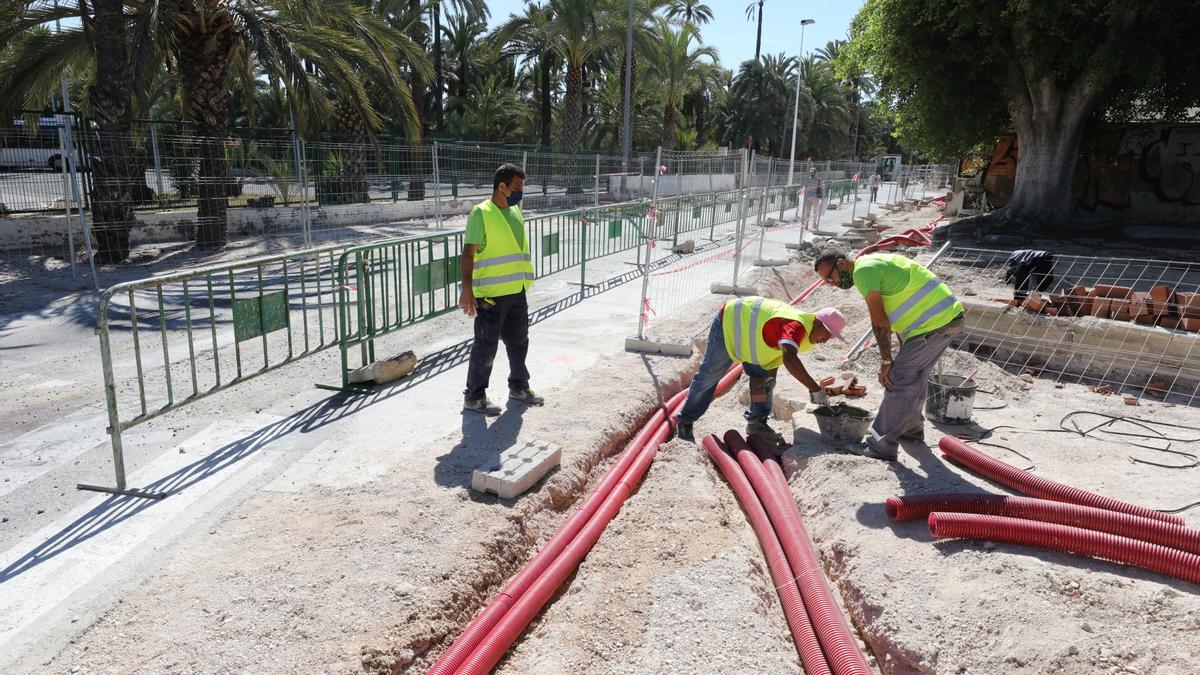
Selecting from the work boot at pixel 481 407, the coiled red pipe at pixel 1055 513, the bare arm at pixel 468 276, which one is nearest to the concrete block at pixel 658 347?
the work boot at pixel 481 407

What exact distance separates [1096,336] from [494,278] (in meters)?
6.21

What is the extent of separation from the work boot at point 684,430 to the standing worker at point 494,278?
1261mm

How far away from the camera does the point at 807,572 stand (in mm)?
3629

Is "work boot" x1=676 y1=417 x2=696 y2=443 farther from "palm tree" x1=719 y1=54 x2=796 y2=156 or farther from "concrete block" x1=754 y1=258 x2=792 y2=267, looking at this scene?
"palm tree" x1=719 y1=54 x2=796 y2=156

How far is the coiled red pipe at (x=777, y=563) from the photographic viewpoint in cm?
320

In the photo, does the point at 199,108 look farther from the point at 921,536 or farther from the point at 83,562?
the point at 921,536

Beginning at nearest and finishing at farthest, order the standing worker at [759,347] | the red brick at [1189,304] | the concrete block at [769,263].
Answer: the standing worker at [759,347], the red brick at [1189,304], the concrete block at [769,263]

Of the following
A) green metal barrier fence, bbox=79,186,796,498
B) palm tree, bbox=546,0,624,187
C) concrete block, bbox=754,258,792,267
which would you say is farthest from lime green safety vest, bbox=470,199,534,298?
palm tree, bbox=546,0,624,187

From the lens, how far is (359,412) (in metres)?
5.37

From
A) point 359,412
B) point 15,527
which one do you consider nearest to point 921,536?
point 359,412

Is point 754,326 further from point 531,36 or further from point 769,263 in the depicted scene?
point 531,36

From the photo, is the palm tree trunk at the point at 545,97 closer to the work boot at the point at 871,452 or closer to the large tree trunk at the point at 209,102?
the large tree trunk at the point at 209,102

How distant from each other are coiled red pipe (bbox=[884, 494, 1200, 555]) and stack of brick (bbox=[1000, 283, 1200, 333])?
4.74 m

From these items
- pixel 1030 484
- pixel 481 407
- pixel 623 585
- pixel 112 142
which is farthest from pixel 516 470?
pixel 112 142
